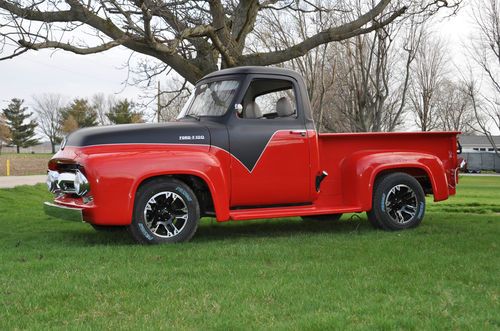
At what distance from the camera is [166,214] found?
7059mm

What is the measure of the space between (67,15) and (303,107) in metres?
6.49

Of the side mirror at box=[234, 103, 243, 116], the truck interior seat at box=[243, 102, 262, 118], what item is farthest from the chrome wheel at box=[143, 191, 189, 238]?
the truck interior seat at box=[243, 102, 262, 118]

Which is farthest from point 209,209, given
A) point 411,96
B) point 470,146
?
point 470,146

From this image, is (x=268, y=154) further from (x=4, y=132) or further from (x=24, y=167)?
(x=4, y=132)

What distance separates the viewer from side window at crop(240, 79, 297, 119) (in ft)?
25.6

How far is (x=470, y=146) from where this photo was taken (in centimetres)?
7731

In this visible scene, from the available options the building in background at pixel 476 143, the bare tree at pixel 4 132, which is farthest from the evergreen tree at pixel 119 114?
the building in background at pixel 476 143

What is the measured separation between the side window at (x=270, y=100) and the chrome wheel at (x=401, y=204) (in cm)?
185

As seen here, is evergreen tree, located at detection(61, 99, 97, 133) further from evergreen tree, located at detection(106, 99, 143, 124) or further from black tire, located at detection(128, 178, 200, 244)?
black tire, located at detection(128, 178, 200, 244)

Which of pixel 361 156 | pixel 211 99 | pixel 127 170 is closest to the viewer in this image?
pixel 127 170

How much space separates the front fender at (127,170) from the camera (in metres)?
6.62

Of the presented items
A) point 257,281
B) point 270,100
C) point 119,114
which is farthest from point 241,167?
point 119,114

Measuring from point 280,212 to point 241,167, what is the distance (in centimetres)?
76

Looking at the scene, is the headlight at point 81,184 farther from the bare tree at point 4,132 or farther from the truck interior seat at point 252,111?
the bare tree at point 4,132
